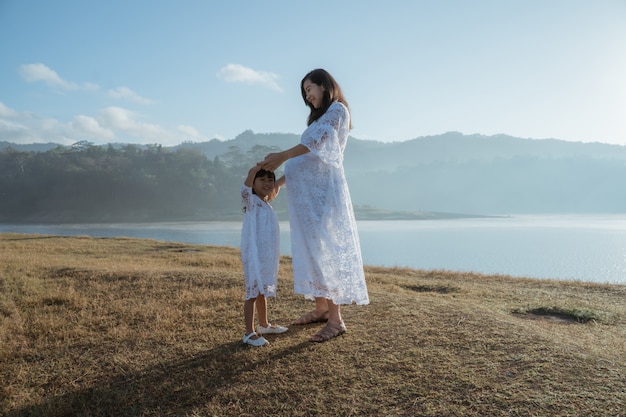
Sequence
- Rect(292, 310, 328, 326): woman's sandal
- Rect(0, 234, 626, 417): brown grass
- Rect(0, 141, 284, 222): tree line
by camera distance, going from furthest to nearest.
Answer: Rect(0, 141, 284, 222): tree line
Rect(292, 310, 328, 326): woman's sandal
Rect(0, 234, 626, 417): brown grass

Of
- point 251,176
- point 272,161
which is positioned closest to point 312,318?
point 251,176

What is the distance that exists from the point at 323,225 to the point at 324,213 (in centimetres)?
10

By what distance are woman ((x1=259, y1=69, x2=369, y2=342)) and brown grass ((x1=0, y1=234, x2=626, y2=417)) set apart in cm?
48

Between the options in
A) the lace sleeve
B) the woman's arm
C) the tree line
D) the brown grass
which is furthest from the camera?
the tree line

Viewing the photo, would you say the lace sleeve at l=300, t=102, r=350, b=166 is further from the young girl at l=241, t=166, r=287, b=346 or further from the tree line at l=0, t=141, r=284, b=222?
the tree line at l=0, t=141, r=284, b=222

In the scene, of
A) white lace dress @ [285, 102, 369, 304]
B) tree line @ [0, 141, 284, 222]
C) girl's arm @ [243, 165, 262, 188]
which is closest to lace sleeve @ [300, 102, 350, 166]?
white lace dress @ [285, 102, 369, 304]

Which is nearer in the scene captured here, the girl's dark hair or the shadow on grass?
the shadow on grass

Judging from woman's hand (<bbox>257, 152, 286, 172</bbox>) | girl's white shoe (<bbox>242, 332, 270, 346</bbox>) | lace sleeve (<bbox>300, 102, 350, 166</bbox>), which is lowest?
girl's white shoe (<bbox>242, 332, 270, 346</bbox>)

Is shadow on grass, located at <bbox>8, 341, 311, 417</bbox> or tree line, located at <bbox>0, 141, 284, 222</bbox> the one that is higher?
tree line, located at <bbox>0, 141, 284, 222</bbox>

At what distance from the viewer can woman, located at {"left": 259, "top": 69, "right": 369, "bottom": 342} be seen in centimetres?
372

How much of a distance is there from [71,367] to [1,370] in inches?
21.6

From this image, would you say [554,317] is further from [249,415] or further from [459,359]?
[249,415]

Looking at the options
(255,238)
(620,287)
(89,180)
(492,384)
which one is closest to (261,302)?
(255,238)

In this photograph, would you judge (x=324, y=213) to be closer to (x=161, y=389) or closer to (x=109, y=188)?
(x=161, y=389)
